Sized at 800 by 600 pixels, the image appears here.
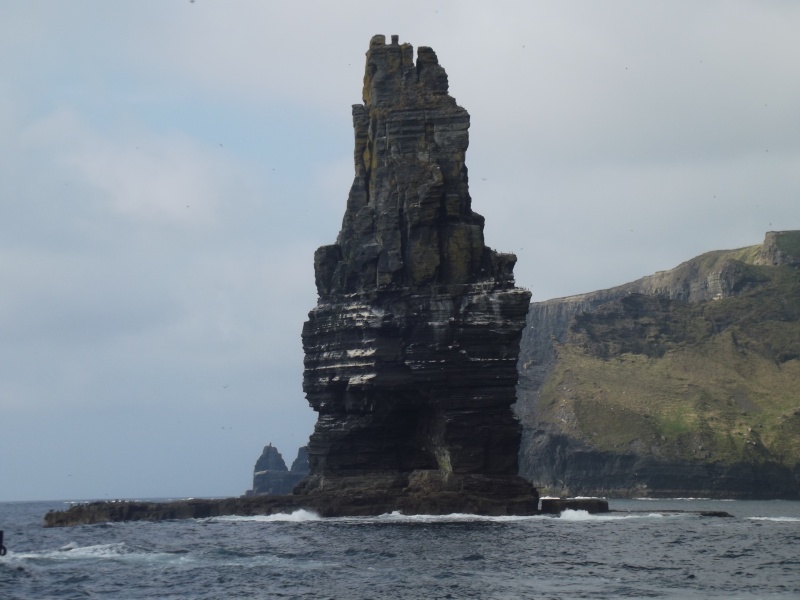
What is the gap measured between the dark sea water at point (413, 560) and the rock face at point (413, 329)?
691 cm

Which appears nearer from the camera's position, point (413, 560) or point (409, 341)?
point (413, 560)

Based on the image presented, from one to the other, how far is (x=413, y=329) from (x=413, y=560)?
1552 inches

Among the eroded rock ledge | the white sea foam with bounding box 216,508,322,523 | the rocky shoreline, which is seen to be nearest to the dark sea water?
the rocky shoreline

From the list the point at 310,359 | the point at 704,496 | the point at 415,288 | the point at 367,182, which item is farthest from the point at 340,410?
the point at 704,496

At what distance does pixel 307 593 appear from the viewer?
5866 centimetres

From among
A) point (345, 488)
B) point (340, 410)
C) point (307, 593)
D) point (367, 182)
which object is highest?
point (367, 182)

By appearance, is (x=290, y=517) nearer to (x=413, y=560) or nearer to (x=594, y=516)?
(x=594, y=516)

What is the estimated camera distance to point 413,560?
70.1 m

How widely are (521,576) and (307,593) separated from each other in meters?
10.6

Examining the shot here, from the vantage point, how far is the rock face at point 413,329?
346 ft

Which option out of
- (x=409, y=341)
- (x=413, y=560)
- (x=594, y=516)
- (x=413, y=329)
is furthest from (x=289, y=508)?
(x=413, y=560)

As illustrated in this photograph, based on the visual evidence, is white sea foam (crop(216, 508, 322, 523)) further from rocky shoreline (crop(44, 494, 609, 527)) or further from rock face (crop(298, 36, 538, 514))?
rock face (crop(298, 36, 538, 514))

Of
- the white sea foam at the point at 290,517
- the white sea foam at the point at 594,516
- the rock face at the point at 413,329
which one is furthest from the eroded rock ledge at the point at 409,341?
the white sea foam at the point at 594,516

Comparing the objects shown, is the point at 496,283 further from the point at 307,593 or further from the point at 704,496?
the point at 704,496
